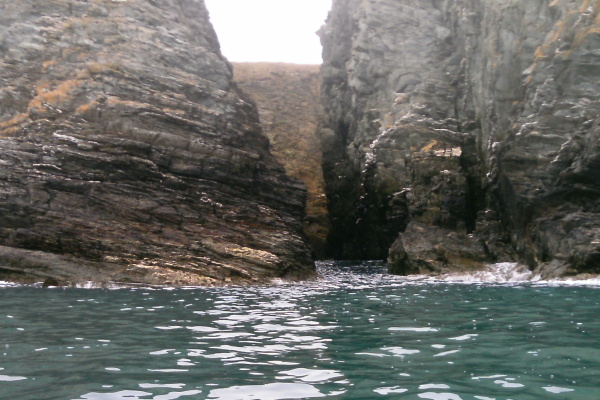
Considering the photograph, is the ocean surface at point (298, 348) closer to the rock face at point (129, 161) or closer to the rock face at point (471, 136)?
the rock face at point (129, 161)

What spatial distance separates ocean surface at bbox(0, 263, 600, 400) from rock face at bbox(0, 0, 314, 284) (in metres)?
7.56

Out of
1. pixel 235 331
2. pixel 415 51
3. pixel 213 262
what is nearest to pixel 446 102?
pixel 415 51

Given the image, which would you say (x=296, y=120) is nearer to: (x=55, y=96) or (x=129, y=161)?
(x=55, y=96)

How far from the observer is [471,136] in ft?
131

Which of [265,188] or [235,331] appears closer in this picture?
[235,331]

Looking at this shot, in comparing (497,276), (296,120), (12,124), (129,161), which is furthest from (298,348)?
(296,120)

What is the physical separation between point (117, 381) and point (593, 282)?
2308 cm

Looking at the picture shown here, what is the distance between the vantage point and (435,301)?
18.3 m

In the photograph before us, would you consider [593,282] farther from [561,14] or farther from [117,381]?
[117,381]

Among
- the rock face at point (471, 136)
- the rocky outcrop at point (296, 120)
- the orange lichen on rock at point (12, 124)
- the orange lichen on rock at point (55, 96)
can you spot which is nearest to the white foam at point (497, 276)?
the rock face at point (471, 136)

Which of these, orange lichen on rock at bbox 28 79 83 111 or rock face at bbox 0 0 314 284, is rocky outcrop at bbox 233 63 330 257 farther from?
orange lichen on rock at bbox 28 79 83 111

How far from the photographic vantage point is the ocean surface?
7.57 meters

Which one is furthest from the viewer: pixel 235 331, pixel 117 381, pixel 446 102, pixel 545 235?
pixel 446 102

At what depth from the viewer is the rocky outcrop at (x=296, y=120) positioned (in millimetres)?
59719
